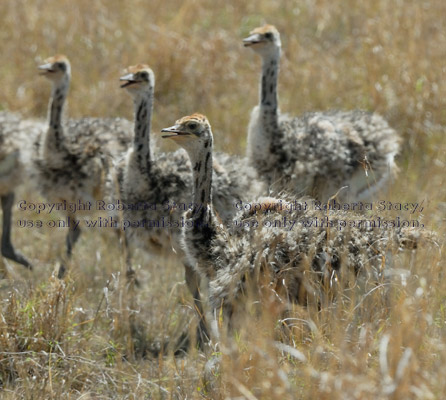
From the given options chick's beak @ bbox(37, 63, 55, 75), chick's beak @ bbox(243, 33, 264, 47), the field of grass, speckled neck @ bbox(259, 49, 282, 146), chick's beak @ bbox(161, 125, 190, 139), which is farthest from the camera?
chick's beak @ bbox(37, 63, 55, 75)

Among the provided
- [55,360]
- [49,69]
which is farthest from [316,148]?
[55,360]

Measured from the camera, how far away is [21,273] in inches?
269

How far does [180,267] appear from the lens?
6.50 meters

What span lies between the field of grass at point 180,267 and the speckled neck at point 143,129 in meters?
0.91

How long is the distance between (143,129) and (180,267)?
50.8 inches

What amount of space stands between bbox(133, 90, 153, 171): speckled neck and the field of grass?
906mm

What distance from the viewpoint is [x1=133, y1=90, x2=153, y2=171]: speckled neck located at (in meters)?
5.77

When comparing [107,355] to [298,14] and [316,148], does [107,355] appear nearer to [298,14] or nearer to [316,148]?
[316,148]

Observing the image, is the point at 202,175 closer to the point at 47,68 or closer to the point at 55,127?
the point at 55,127

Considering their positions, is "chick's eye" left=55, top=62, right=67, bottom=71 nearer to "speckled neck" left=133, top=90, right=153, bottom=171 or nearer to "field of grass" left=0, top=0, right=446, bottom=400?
"speckled neck" left=133, top=90, right=153, bottom=171

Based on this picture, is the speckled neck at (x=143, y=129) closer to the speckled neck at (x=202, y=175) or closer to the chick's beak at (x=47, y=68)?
the speckled neck at (x=202, y=175)

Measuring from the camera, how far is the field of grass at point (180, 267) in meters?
3.44

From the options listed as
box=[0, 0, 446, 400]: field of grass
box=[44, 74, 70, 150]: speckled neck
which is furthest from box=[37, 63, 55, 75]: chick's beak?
box=[0, 0, 446, 400]: field of grass

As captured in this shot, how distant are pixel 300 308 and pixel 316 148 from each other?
250 centimetres
